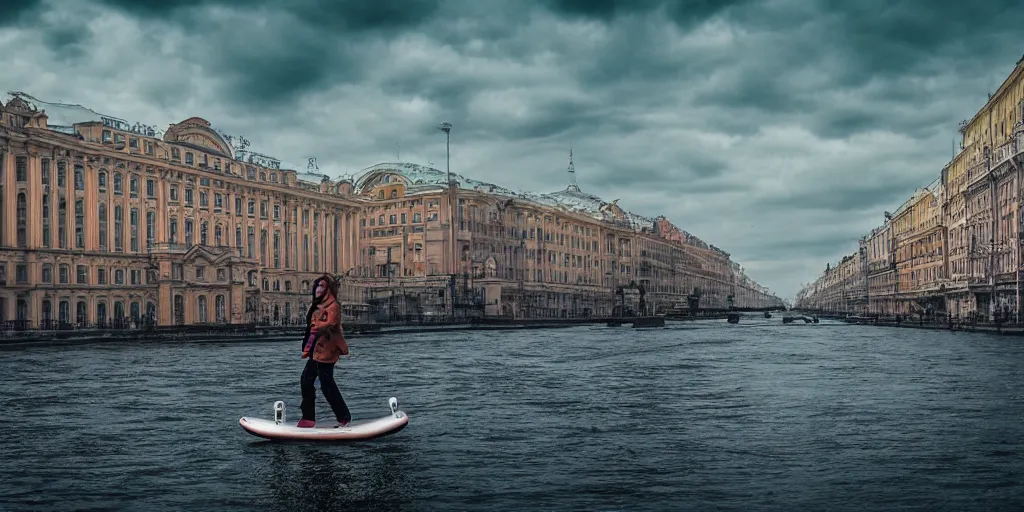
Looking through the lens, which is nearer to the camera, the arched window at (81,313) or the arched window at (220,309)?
the arched window at (81,313)

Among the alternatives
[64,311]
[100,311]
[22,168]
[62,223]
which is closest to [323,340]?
[64,311]

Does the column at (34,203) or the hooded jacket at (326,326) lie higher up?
the column at (34,203)

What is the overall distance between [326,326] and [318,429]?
1.82m

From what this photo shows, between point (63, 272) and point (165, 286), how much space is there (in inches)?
363

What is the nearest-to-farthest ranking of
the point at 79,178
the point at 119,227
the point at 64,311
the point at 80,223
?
the point at 64,311, the point at 80,223, the point at 79,178, the point at 119,227

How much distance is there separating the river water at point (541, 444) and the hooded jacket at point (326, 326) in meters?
1.54

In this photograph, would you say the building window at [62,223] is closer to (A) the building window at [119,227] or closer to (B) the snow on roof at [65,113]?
(A) the building window at [119,227]

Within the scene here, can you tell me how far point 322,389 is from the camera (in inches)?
586

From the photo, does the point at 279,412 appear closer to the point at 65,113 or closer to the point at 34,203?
the point at 34,203


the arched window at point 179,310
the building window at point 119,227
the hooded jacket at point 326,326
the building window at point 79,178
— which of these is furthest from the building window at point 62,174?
the hooded jacket at point 326,326

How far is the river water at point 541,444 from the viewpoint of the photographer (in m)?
10.9

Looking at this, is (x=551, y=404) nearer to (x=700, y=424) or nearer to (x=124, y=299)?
(x=700, y=424)

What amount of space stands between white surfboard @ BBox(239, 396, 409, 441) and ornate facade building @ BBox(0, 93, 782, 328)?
2714 inches

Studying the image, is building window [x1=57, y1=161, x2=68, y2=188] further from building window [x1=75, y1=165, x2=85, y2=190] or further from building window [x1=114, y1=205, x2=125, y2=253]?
building window [x1=114, y1=205, x2=125, y2=253]
